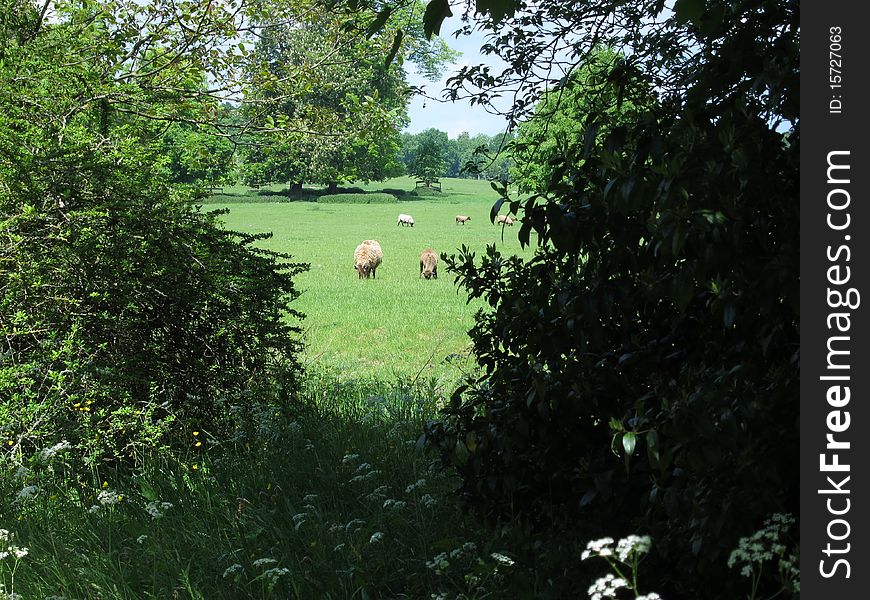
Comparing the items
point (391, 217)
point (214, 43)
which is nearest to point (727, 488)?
point (214, 43)

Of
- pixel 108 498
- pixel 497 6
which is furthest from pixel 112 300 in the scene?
pixel 497 6

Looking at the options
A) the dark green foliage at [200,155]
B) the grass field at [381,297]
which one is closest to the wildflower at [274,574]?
the grass field at [381,297]

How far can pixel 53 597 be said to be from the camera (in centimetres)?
350

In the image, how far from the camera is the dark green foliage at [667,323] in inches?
94.0

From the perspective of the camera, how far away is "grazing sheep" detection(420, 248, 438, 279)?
1972 cm

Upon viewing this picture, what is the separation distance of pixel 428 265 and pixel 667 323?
53.9 feet

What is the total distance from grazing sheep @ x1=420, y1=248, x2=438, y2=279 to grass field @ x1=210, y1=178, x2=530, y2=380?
0.89ft

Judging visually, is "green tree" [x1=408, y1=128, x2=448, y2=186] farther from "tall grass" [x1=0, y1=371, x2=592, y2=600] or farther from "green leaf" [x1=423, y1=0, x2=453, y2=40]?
"green leaf" [x1=423, y1=0, x2=453, y2=40]

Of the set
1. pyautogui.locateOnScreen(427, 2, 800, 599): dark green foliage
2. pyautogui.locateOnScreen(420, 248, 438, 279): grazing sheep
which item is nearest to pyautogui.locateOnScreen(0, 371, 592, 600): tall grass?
pyautogui.locateOnScreen(427, 2, 800, 599): dark green foliage

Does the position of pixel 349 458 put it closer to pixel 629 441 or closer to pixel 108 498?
pixel 108 498

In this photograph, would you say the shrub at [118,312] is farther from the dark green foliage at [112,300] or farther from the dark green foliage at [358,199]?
the dark green foliage at [358,199]

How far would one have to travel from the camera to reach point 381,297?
16.8 metres
